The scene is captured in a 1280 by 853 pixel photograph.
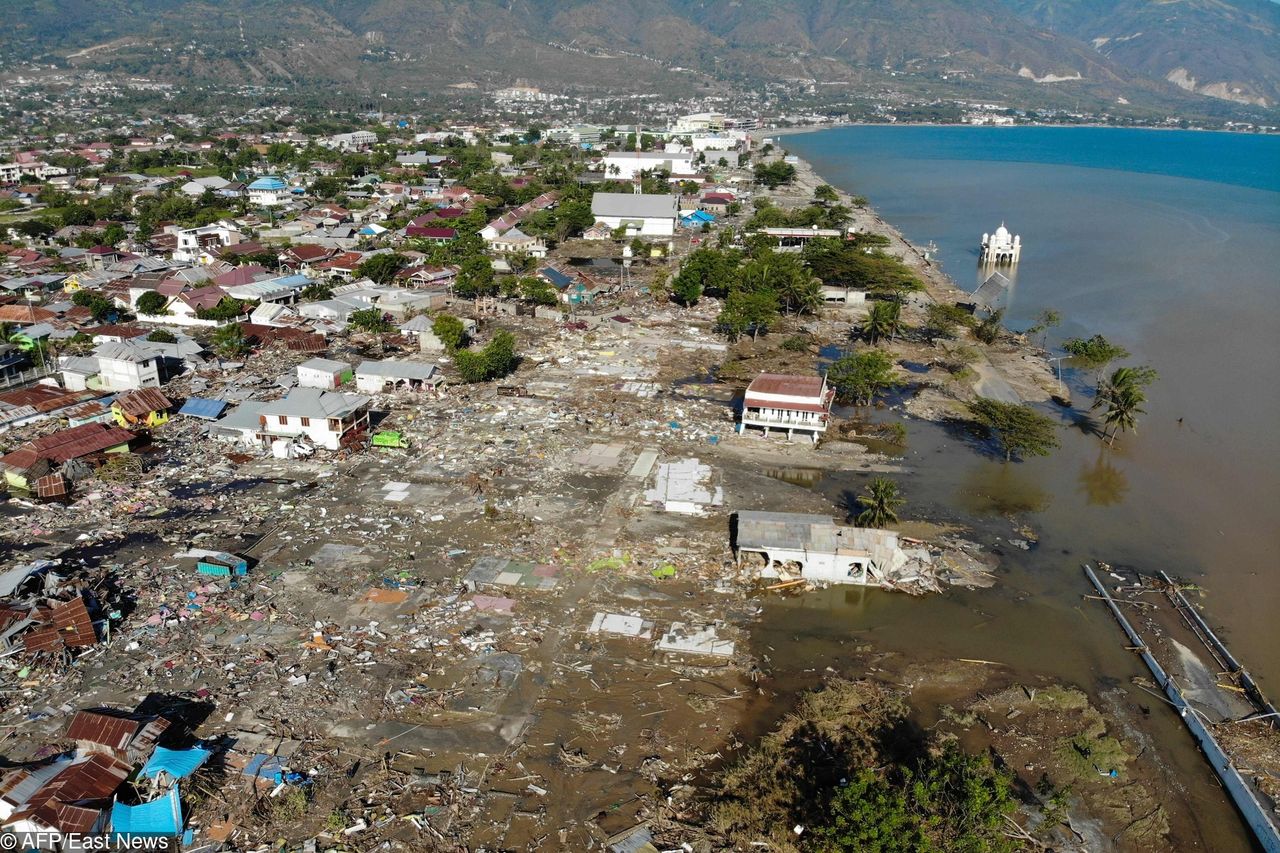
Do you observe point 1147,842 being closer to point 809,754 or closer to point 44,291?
point 809,754

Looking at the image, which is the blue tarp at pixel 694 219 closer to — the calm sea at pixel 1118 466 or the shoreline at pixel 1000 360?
the shoreline at pixel 1000 360

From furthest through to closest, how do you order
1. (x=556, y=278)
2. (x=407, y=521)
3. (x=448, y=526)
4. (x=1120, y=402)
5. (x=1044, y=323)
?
(x=556, y=278)
(x=1044, y=323)
(x=1120, y=402)
(x=407, y=521)
(x=448, y=526)

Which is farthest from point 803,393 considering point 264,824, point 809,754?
point 264,824

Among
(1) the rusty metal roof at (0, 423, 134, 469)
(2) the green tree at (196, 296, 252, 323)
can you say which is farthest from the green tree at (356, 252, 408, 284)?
(1) the rusty metal roof at (0, 423, 134, 469)

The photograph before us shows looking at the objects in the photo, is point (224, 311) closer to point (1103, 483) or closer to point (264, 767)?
point (264, 767)

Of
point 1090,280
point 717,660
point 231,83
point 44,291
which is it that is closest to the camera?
point 717,660

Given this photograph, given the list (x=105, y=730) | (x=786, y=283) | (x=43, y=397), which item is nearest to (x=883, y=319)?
(x=786, y=283)
